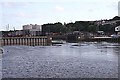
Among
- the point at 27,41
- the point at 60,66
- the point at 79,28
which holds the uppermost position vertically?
the point at 79,28

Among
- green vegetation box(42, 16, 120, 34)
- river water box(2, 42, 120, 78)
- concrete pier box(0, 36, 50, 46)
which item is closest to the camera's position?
river water box(2, 42, 120, 78)

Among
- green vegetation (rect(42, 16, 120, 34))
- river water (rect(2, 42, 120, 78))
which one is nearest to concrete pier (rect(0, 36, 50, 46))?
green vegetation (rect(42, 16, 120, 34))

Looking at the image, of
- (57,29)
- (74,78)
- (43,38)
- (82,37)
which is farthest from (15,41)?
(74,78)

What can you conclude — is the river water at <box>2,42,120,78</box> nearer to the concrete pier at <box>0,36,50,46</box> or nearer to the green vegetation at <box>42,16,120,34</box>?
the concrete pier at <box>0,36,50,46</box>

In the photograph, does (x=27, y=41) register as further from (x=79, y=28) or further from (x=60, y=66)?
(x=60, y=66)

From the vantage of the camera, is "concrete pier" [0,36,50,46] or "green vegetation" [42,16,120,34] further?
"green vegetation" [42,16,120,34]

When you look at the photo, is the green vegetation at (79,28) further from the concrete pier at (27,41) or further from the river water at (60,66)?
the river water at (60,66)

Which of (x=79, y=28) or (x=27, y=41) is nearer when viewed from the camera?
(x=27, y=41)

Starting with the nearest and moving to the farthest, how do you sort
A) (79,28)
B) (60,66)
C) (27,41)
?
(60,66)
(27,41)
(79,28)

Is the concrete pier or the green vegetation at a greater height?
the green vegetation

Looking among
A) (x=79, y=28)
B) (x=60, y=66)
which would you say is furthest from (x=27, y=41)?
(x=60, y=66)

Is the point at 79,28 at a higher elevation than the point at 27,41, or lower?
higher

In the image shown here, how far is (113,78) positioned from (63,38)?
121m

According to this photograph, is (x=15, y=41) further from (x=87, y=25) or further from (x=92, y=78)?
(x=92, y=78)
